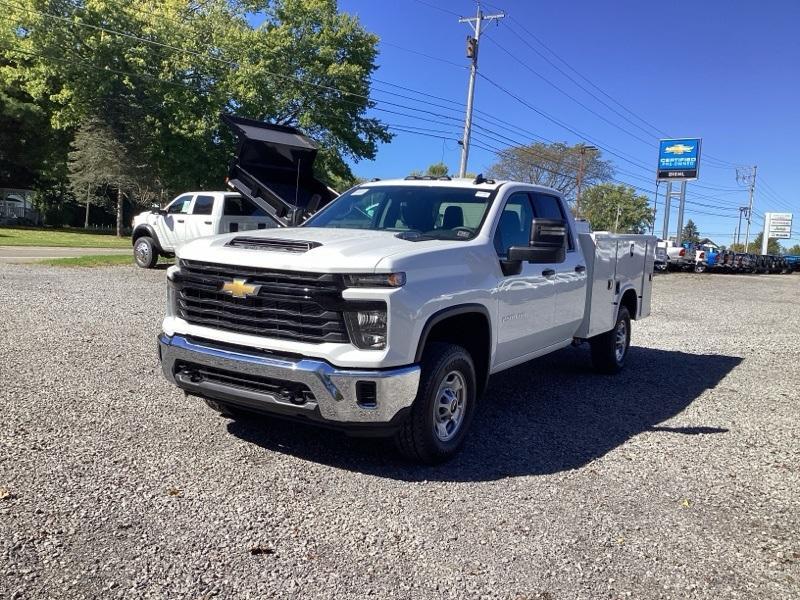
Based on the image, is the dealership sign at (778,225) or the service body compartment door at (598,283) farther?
the dealership sign at (778,225)

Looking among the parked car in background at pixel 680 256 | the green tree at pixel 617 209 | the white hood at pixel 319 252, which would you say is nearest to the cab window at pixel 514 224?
the white hood at pixel 319 252

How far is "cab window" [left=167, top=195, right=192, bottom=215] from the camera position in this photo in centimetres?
1659

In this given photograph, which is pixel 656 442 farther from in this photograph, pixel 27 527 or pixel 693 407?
pixel 27 527

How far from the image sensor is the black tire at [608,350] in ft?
24.6

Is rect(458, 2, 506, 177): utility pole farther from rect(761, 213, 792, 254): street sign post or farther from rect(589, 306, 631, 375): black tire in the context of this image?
rect(761, 213, 792, 254): street sign post

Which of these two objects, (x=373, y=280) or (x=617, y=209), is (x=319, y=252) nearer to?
(x=373, y=280)

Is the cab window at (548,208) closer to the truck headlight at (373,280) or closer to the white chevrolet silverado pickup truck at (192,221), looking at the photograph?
the truck headlight at (373,280)

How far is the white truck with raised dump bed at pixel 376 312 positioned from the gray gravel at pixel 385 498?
44 centimetres

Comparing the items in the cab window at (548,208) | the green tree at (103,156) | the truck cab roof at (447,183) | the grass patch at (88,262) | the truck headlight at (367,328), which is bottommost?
the grass patch at (88,262)

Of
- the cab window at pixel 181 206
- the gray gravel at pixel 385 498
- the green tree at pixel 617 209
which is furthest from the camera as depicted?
the green tree at pixel 617 209

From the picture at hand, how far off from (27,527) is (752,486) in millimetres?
4354

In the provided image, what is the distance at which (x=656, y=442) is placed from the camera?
5270 millimetres

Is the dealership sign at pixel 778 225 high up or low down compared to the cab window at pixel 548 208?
up

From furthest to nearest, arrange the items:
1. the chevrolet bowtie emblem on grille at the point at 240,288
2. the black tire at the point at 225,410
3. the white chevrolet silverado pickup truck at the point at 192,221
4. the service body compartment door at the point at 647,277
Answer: the white chevrolet silverado pickup truck at the point at 192,221 → the service body compartment door at the point at 647,277 → the black tire at the point at 225,410 → the chevrolet bowtie emblem on grille at the point at 240,288
